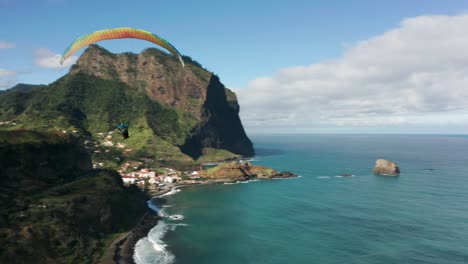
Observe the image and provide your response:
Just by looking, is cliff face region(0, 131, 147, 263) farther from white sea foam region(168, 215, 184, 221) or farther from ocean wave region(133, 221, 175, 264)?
white sea foam region(168, 215, 184, 221)

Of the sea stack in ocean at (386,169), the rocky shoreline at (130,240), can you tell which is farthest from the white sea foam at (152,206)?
the sea stack in ocean at (386,169)

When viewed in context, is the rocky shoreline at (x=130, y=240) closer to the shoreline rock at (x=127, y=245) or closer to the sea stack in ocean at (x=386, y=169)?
the shoreline rock at (x=127, y=245)

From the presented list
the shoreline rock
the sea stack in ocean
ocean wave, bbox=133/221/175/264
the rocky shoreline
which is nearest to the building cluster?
the rocky shoreline

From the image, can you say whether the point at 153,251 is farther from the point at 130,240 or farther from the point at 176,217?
the point at 176,217

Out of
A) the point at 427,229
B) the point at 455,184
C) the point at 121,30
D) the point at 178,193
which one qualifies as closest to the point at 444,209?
the point at 427,229

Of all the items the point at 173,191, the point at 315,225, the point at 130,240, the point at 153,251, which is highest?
the point at 173,191

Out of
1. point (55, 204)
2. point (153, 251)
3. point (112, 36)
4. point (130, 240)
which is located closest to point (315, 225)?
point (153, 251)

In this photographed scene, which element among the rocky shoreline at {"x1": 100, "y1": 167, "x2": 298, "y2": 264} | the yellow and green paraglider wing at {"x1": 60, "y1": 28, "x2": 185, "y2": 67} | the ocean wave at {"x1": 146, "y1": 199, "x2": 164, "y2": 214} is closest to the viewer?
the yellow and green paraglider wing at {"x1": 60, "y1": 28, "x2": 185, "y2": 67}
